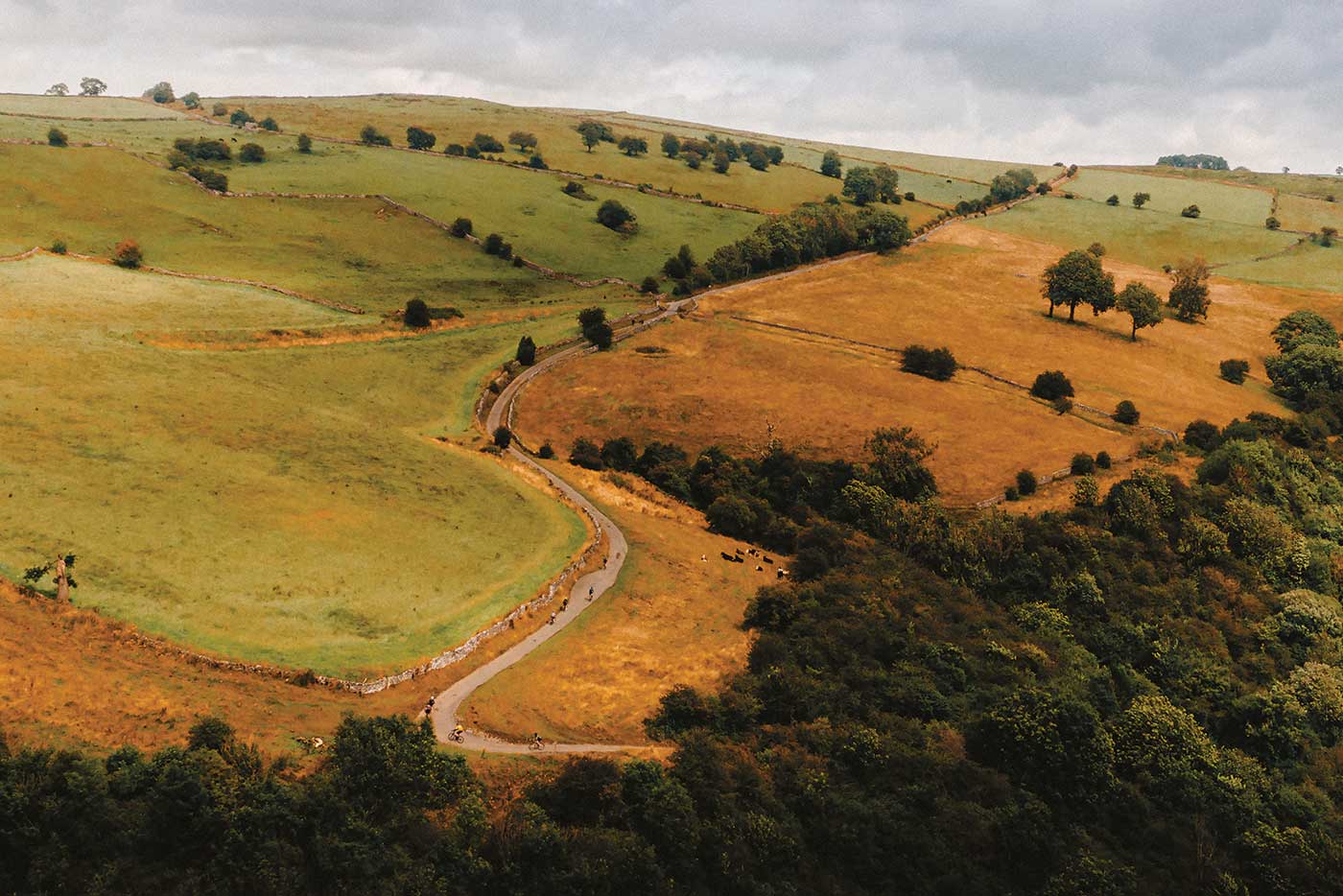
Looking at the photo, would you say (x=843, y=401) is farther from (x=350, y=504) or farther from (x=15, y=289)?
(x=15, y=289)

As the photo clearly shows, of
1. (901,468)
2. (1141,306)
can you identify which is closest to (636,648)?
(901,468)

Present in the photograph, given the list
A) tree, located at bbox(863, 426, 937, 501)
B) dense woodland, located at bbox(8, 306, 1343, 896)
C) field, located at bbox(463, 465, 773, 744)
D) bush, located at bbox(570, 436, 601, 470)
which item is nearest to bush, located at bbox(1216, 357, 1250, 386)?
dense woodland, located at bbox(8, 306, 1343, 896)

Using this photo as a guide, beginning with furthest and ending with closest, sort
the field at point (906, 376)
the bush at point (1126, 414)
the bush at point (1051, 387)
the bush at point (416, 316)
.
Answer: the bush at point (416, 316), the bush at point (1051, 387), the bush at point (1126, 414), the field at point (906, 376)

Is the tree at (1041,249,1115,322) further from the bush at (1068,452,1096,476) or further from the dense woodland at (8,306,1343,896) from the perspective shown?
the bush at (1068,452,1096,476)

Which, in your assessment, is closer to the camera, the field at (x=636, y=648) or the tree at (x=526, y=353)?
the field at (x=636, y=648)

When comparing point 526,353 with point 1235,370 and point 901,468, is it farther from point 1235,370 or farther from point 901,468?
point 1235,370

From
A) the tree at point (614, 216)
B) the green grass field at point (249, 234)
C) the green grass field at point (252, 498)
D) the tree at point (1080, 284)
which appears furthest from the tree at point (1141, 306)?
the green grass field at point (252, 498)

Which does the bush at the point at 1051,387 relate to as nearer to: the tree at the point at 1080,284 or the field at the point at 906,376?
the field at the point at 906,376
